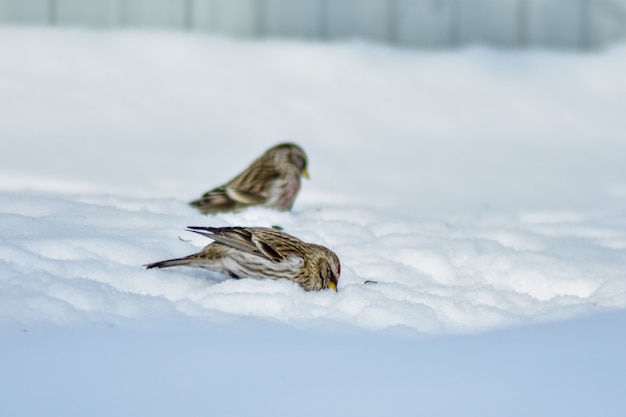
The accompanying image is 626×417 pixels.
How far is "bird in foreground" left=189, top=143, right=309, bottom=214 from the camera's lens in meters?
4.46

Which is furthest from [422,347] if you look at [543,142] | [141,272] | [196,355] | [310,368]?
[543,142]

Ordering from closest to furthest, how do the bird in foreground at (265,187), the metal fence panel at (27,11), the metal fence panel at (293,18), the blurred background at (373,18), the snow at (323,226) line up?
the snow at (323,226) < the bird in foreground at (265,187) < the metal fence panel at (27,11) < the blurred background at (373,18) < the metal fence panel at (293,18)

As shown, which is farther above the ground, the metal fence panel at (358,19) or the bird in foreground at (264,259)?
the metal fence panel at (358,19)

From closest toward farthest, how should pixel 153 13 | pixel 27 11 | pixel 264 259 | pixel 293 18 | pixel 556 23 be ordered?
pixel 264 259 < pixel 27 11 < pixel 153 13 < pixel 293 18 < pixel 556 23

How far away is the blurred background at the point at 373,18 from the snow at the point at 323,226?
114 mm

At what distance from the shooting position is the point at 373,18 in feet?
24.1

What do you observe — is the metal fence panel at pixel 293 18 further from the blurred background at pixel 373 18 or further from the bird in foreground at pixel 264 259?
the bird in foreground at pixel 264 259

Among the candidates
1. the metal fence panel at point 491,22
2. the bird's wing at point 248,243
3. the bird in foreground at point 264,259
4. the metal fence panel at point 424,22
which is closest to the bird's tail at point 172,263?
the bird in foreground at point 264,259

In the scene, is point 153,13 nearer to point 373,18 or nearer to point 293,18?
point 293,18

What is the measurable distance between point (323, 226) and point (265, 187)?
412 millimetres

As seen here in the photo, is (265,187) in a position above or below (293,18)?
below

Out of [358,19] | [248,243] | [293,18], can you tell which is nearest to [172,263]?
[248,243]

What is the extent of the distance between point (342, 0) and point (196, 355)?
5.10m

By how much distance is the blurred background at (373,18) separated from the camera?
702 cm
